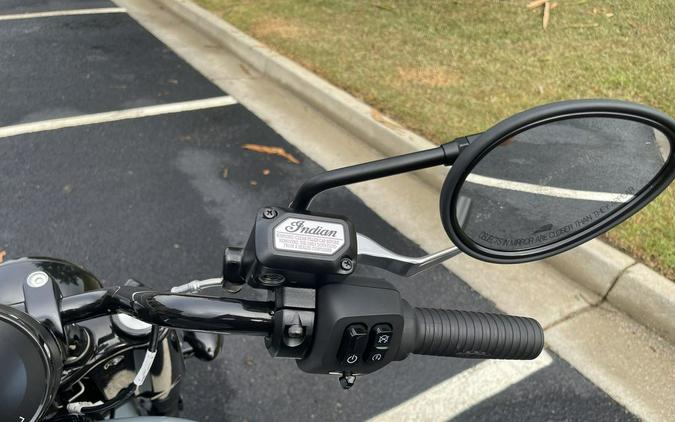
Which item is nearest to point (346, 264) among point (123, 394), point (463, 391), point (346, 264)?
point (346, 264)

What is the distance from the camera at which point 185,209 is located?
3.84 m

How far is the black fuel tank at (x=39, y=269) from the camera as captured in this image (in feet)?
3.94

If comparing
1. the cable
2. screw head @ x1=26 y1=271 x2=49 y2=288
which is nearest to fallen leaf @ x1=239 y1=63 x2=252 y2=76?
the cable

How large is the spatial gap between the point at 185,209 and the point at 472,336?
313 centimetres

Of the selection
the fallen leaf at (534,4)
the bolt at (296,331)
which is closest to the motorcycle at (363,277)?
the bolt at (296,331)

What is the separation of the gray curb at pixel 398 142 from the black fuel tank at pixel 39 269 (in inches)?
108

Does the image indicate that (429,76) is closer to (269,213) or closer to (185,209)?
(185,209)

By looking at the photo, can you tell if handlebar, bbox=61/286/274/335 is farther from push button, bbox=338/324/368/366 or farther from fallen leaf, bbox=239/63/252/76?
fallen leaf, bbox=239/63/252/76

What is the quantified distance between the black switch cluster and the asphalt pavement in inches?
72.6

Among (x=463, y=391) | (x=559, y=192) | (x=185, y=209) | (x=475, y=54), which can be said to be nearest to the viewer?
(x=559, y=192)

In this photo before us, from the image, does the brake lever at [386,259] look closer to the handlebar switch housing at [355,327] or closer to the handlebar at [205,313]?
the handlebar switch housing at [355,327]

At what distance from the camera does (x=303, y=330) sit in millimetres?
879

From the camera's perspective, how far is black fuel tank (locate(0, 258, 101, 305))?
120 cm

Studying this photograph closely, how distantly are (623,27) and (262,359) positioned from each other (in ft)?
19.9
